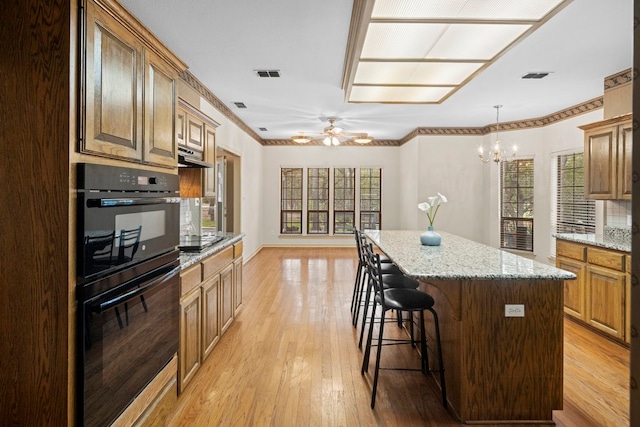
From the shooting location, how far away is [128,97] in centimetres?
167

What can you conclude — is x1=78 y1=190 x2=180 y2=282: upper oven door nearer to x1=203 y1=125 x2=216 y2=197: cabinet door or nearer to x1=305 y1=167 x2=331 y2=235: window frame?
x1=203 y1=125 x2=216 y2=197: cabinet door

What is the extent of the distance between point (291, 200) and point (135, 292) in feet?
25.2

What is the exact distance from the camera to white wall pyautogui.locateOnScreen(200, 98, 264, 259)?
5858mm

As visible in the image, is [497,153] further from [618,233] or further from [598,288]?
[598,288]

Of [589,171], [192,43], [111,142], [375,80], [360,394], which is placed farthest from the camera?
[589,171]

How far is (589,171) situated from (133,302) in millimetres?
4755

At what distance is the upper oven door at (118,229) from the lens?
1.38 metres

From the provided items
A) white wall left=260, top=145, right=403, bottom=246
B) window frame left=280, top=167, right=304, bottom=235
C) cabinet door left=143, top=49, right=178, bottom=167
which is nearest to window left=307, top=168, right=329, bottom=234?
window frame left=280, top=167, right=304, bottom=235

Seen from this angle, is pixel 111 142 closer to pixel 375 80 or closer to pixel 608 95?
pixel 375 80

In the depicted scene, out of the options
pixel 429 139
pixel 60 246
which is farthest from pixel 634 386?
pixel 429 139

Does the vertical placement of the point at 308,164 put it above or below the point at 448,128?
below

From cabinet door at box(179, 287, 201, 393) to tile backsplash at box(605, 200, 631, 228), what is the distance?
4527mm

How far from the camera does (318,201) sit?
9.33 metres

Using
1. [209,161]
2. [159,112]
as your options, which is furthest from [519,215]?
[159,112]
